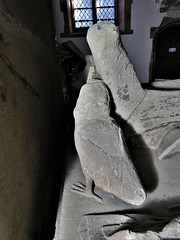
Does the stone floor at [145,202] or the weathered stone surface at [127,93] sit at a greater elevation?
the weathered stone surface at [127,93]

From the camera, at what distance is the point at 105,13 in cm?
310

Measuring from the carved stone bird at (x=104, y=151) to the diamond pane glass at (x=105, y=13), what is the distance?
2972 millimetres

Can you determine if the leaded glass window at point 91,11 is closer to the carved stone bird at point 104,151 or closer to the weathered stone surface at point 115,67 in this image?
the weathered stone surface at point 115,67

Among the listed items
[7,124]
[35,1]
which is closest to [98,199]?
[7,124]

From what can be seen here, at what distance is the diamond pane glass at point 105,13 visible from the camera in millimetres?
3074

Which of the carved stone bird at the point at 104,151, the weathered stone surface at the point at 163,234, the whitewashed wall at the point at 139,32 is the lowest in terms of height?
the weathered stone surface at the point at 163,234

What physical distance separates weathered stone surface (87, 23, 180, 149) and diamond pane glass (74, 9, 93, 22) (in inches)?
108

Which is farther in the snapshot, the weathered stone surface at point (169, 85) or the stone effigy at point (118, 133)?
the weathered stone surface at point (169, 85)

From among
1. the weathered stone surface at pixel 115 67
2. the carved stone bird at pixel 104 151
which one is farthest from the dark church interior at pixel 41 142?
the weathered stone surface at pixel 115 67

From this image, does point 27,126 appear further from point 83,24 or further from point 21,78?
point 83,24

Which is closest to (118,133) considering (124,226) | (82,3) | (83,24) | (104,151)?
(104,151)

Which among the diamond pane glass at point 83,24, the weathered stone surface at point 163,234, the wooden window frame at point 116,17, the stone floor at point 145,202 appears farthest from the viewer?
the diamond pane glass at point 83,24

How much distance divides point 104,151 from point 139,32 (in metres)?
3.29

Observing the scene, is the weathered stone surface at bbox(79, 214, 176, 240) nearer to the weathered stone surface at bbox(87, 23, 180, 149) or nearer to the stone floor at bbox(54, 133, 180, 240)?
the stone floor at bbox(54, 133, 180, 240)
